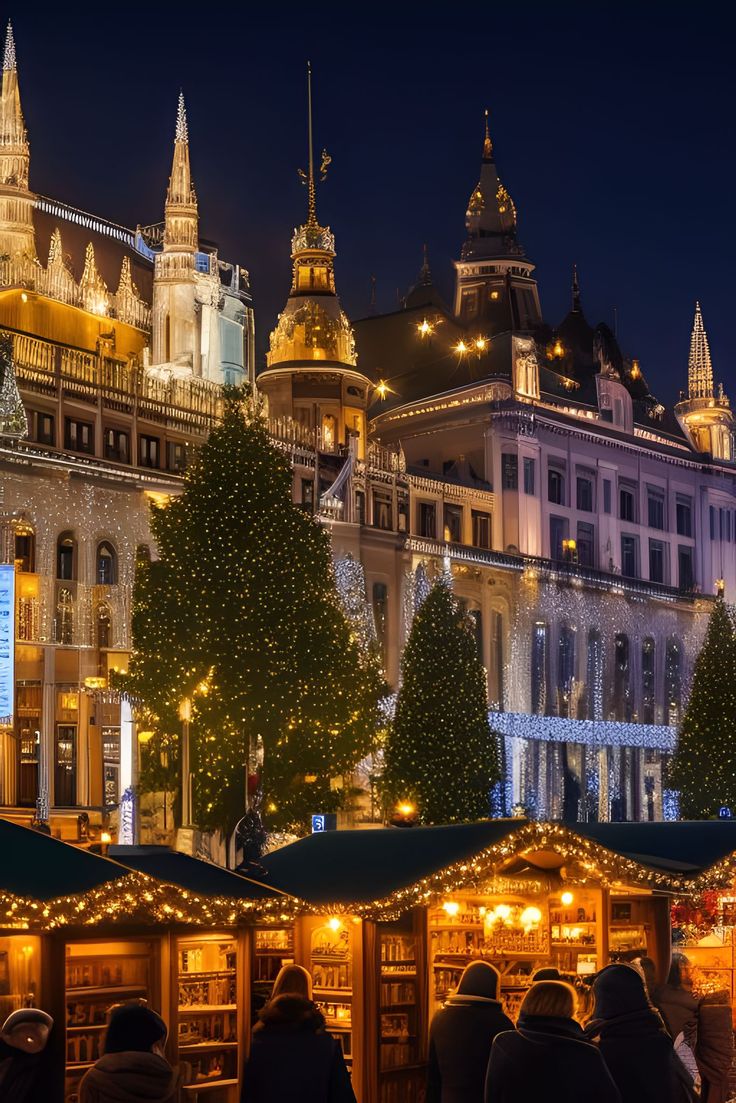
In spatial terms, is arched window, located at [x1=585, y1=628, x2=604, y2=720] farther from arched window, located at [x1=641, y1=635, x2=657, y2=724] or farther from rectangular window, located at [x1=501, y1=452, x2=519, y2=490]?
rectangular window, located at [x1=501, y1=452, x2=519, y2=490]

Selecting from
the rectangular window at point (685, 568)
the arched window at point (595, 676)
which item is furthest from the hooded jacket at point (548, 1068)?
the rectangular window at point (685, 568)

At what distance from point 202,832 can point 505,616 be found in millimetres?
29305

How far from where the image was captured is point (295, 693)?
4662 cm

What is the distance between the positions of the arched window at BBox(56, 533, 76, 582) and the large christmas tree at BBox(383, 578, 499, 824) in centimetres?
966

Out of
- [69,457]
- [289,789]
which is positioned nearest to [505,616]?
[69,457]

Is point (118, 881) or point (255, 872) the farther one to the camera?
point (255, 872)

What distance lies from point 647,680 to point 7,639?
143 ft

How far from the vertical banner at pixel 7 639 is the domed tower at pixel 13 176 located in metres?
20.9

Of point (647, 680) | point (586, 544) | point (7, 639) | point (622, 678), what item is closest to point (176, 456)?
point (7, 639)

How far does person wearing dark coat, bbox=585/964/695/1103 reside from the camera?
521 inches

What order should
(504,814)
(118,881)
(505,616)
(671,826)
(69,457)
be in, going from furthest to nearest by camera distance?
(505,616) → (504,814) → (69,457) → (671,826) → (118,881)

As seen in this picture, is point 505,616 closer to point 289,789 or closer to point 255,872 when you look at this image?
point 289,789

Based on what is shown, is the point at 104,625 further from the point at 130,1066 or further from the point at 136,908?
the point at 130,1066

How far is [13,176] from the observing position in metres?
63.0
